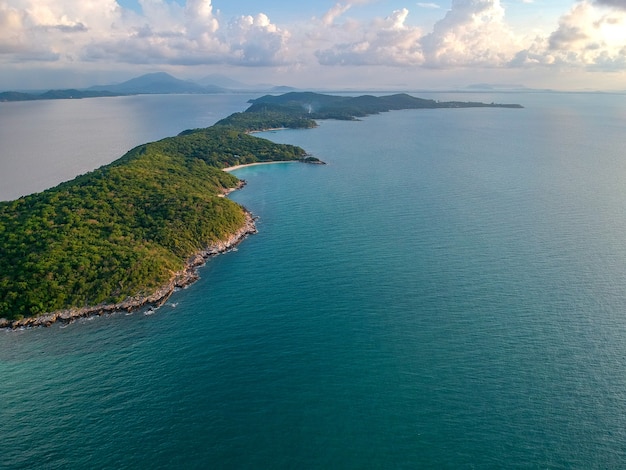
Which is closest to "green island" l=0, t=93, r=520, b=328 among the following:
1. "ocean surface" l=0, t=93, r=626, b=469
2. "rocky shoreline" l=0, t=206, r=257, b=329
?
"rocky shoreline" l=0, t=206, r=257, b=329

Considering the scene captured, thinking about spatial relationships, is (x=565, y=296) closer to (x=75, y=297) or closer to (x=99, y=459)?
(x=99, y=459)

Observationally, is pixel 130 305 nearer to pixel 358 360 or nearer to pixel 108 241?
pixel 108 241

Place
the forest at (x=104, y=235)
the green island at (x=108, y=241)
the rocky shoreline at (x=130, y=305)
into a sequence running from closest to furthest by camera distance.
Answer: the rocky shoreline at (x=130, y=305) → the green island at (x=108, y=241) → the forest at (x=104, y=235)

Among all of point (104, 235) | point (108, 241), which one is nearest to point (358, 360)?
point (108, 241)

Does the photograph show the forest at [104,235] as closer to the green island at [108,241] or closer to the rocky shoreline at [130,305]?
the green island at [108,241]

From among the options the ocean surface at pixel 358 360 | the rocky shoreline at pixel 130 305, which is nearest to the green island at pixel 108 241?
the rocky shoreline at pixel 130 305

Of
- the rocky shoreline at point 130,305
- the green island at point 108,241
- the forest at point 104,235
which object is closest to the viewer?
the rocky shoreline at point 130,305

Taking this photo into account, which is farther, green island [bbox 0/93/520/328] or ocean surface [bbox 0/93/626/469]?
green island [bbox 0/93/520/328]

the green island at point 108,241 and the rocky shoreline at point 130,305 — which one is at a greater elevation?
the green island at point 108,241

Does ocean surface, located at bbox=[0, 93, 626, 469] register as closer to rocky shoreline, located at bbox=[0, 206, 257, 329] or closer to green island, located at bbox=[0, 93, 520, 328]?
rocky shoreline, located at bbox=[0, 206, 257, 329]
